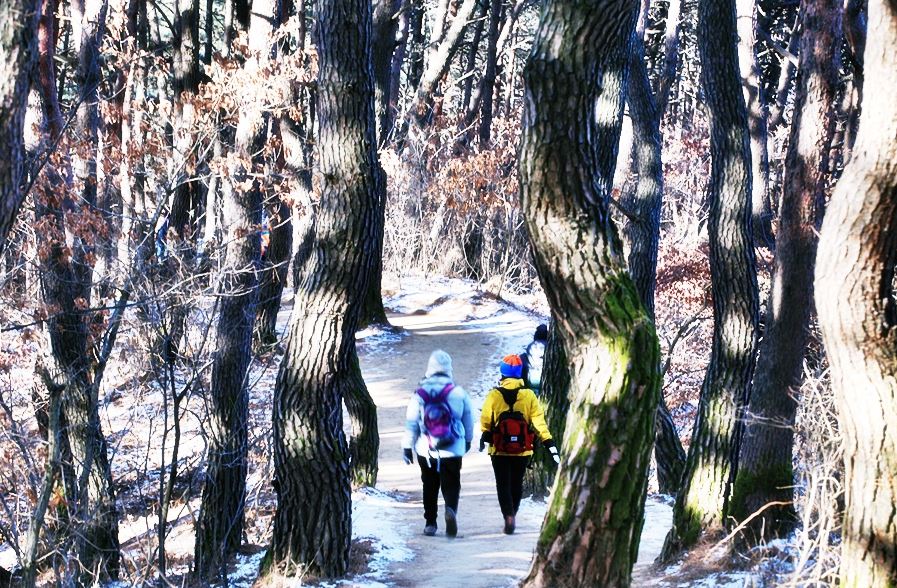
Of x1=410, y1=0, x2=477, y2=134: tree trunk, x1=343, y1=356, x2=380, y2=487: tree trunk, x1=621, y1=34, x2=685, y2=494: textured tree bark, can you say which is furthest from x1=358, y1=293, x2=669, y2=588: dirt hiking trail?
x1=410, y1=0, x2=477, y2=134: tree trunk

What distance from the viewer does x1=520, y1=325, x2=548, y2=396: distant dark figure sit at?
13421 millimetres

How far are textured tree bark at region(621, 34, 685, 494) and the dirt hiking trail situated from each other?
0.66 metres

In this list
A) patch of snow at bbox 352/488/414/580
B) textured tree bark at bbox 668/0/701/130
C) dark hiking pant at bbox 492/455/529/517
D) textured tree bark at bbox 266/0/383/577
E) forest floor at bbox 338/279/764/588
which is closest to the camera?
textured tree bark at bbox 266/0/383/577

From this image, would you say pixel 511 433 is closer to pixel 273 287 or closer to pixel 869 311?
pixel 869 311

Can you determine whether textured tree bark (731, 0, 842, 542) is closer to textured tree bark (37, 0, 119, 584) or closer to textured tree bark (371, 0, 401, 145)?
textured tree bark (37, 0, 119, 584)

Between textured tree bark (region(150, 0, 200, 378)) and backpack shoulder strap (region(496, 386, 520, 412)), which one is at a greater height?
textured tree bark (region(150, 0, 200, 378))

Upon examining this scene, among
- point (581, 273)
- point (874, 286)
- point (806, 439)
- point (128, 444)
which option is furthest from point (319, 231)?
point (128, 444)

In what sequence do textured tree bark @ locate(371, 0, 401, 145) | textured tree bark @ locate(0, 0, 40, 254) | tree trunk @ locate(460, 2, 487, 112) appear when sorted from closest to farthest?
textured tree bark @ locate(0, 0, 40, 254), textured tree bark @ locate(371, 0, 401, 145), tree trunk @ locate(460, 2, 487, 112)

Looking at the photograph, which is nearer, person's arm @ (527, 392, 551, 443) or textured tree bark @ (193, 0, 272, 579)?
person's arm @ (527, 392, 551, 443)

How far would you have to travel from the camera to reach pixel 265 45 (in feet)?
44.0

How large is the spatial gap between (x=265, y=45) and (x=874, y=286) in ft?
31.8

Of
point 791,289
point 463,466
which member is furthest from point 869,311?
point 463,466

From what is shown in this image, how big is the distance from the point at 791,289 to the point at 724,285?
1.51m

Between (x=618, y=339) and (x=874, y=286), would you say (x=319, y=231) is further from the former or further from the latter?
(x=874, y=286)
